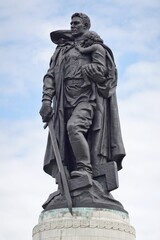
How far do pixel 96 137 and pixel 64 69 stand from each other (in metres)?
2.46

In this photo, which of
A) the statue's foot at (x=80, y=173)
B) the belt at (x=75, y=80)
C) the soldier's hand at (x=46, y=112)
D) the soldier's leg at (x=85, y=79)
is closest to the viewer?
the statue's foot at (x=80, y=173)

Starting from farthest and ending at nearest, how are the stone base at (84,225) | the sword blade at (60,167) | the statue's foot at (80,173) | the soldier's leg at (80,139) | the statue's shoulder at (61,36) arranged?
the statue's shoulder at (61,36) < the soldier's leg at (80,139) < the statue's foot at (80,173) < the sword blade at (60,167) < the stone base at (84,225)

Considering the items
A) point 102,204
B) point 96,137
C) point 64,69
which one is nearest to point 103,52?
point 64,69

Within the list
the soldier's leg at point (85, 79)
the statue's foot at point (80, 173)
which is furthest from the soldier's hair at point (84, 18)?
the statue's foot at point (80, 173)

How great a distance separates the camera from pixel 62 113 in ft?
63.1

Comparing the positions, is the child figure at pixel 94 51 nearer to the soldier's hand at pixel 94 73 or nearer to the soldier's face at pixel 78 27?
the soldier's hand at pixel 94 73

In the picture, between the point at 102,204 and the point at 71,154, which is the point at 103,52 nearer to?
the point at 71,154

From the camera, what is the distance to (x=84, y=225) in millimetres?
17016

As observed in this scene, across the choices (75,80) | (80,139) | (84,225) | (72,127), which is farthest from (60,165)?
(75,80)

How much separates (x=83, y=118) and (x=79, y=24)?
333 centimetres

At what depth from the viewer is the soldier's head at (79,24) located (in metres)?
20.1

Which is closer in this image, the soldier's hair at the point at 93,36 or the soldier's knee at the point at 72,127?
the soldier's knee at the point at 72,127

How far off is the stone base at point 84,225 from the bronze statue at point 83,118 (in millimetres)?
343

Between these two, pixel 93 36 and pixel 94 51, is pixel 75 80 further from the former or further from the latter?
pixel 93 36
